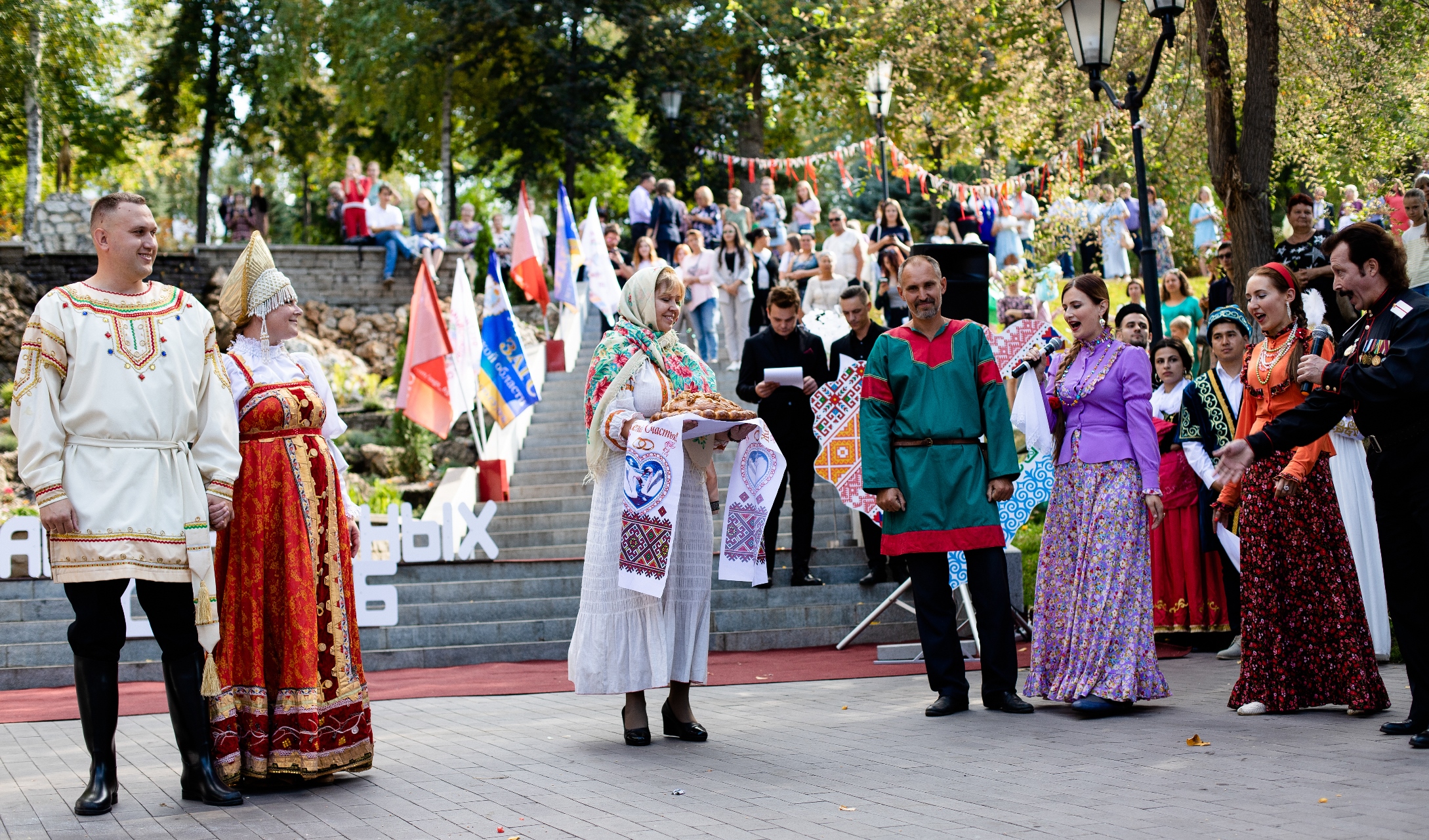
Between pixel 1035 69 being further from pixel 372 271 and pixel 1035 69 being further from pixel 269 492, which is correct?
pixel 372 271

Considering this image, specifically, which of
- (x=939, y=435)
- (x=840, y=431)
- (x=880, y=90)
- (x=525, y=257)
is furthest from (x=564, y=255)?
(x=939, y=435)

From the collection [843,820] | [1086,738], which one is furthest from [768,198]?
[843,820]

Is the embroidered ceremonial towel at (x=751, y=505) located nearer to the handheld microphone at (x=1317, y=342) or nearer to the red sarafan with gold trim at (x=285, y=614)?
the red sarafan with gold trim at (x=285, y=614)

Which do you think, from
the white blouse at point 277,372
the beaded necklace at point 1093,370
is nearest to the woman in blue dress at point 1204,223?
the beaded necklace at point 1093,370

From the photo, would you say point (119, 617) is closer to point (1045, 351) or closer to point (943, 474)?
point (943, 474)

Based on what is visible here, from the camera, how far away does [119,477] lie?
4895 millimetres

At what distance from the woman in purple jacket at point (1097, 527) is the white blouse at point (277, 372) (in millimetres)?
3423

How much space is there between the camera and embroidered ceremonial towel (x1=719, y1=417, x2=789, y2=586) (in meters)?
6.43

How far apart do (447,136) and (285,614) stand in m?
31.2

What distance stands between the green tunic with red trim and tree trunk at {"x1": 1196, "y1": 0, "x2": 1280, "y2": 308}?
16.8ft

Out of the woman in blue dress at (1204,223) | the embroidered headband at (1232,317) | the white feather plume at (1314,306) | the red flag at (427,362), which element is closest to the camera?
the embroidered headband at (1232,317)

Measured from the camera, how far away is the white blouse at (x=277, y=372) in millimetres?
5477

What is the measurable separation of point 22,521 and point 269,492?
279 inches

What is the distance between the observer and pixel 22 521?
36.8 ft
